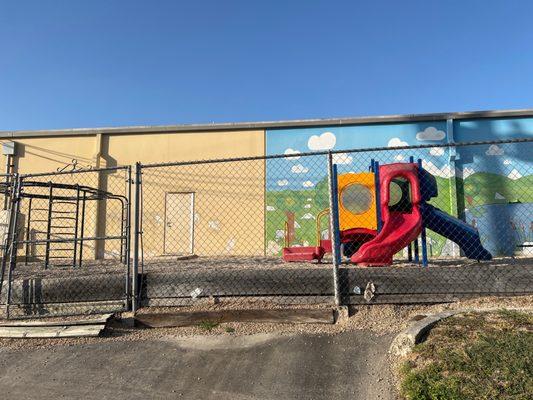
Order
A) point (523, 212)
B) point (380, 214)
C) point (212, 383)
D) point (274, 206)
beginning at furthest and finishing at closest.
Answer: point (274, 206) < point (523, 212) < point (380, 214) < point (212, 383)

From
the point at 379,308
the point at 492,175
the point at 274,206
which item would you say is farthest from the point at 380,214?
the point at 492,175

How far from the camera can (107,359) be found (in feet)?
14.2

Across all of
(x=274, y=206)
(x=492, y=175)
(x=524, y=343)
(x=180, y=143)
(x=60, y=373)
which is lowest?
(x=60, y=373)

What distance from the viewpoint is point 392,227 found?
6.34m

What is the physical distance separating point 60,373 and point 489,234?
40.1ft

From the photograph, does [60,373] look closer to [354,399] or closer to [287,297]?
[287,297]

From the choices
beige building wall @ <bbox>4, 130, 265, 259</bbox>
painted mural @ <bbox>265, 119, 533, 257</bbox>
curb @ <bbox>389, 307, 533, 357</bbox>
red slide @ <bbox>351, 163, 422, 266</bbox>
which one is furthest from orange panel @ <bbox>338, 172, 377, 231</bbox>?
beige building wall @ <bbox>4, 130, 265, 259</bbox>

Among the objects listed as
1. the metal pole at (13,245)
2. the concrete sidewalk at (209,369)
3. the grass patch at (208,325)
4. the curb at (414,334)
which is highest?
the metal pole at (13,245)

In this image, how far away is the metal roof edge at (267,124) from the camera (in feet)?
43.1

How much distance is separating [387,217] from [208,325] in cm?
316

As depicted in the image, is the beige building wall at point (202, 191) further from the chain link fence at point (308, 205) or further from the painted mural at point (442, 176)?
the painted mural at point (442, 176)

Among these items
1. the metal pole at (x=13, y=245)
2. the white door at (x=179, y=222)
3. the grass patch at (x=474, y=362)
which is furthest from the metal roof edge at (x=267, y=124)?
the grass patch at (x=474, y=362)

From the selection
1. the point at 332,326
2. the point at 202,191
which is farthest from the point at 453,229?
the point at 202,191

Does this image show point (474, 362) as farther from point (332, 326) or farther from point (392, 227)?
point (392, 227)
